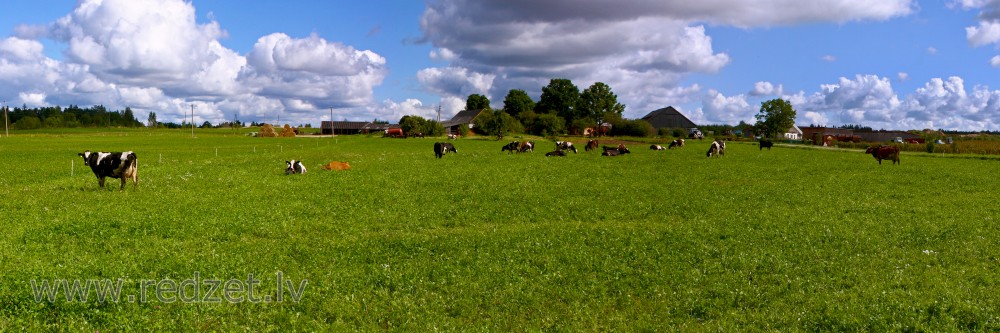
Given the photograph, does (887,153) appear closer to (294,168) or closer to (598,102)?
(294,168)

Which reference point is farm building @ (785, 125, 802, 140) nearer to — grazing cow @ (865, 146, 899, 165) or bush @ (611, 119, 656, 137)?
bush @ (611, 119, 656, 137)

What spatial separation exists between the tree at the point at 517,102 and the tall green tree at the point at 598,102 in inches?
668

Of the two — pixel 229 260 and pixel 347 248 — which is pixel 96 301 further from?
pixel 347 248

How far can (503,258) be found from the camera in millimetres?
13641

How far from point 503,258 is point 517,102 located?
149763 millimetres

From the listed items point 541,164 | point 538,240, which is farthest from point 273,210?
point 541,164

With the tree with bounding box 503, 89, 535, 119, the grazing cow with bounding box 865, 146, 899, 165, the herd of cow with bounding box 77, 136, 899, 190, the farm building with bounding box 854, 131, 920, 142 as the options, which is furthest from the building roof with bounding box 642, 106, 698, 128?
the grazing cow with bounding box 865, 146, 899, 165

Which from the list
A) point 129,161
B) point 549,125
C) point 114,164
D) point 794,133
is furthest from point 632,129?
point 114,164

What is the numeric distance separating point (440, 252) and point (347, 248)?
2.33m

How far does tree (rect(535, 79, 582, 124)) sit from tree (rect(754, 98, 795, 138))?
44417mm

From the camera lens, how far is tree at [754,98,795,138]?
132m

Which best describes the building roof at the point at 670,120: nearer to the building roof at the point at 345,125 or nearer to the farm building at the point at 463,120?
the farm building at the point at 463,120

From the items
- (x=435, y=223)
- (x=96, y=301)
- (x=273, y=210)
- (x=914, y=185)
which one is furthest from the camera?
(x=914, y=185)

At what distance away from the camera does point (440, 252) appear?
14273 millimetres
